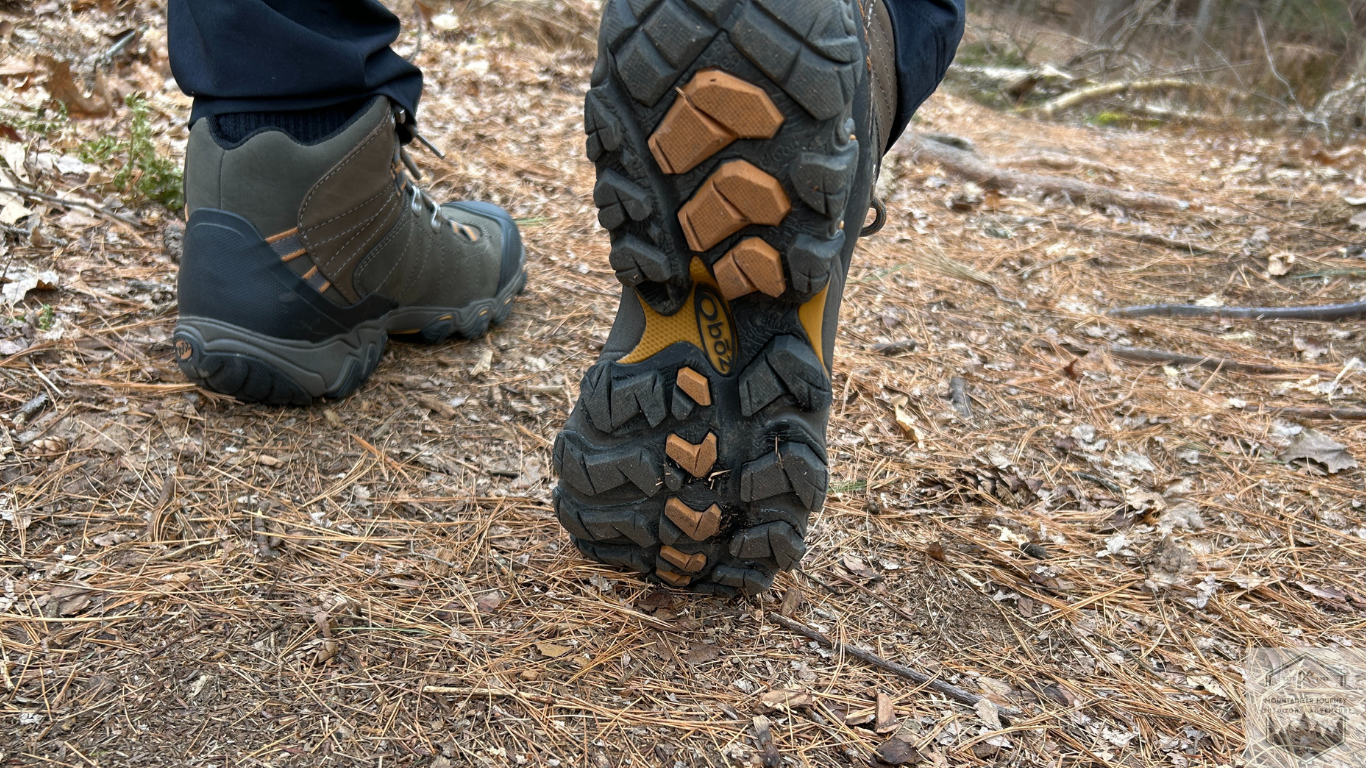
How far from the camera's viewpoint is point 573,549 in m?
1.56

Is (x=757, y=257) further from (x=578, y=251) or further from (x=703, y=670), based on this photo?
(x=578, y=251)

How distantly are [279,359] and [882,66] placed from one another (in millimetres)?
1303

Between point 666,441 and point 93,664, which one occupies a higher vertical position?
point 666,441

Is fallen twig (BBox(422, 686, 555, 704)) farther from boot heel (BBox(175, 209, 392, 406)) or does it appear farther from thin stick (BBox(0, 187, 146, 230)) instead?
thin stick (BBox(0, 187, 146, 230))

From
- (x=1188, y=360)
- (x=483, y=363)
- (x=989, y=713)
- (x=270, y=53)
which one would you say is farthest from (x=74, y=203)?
(x=1188, y=360)

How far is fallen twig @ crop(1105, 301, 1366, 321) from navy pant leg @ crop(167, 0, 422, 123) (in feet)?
8.21

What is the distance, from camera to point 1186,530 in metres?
1.86

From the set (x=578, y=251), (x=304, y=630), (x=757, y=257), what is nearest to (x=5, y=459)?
(x=304, y=630)

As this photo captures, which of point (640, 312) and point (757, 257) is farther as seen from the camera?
point (640, 312)

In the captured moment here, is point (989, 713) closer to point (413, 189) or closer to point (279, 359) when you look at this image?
point (279, 359)

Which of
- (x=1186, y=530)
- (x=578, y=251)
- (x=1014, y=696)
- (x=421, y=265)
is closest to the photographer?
(x=1014, y=696)

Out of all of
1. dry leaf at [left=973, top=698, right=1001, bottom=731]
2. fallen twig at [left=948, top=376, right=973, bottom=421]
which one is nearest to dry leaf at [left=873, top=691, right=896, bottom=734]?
dry leaf at [left=973, top=698, right=1001, bottom=731]

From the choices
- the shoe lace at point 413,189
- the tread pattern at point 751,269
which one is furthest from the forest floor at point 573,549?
the tread pattern at point 751,269

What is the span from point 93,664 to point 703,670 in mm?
878
